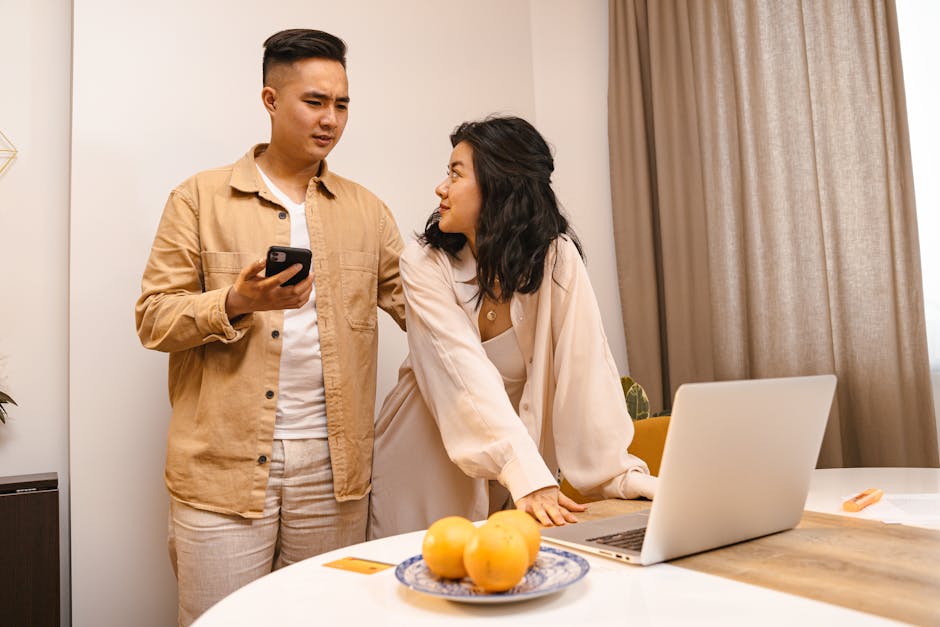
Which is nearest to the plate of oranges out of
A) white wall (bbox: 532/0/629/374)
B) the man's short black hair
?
the man's short black hair

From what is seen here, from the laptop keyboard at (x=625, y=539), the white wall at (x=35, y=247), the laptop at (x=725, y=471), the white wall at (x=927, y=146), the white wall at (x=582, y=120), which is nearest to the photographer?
the laptop at (x=725, y=471)

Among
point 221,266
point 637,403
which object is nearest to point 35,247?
point 221,266

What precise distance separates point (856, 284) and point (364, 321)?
160cm

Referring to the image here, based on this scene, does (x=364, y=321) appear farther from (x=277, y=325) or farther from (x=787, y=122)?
(x=787, y=122)

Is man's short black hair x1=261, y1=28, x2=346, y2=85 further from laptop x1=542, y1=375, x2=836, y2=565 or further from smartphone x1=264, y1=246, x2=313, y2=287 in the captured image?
laptop x1=542, y1=375, x2=836, y2=565

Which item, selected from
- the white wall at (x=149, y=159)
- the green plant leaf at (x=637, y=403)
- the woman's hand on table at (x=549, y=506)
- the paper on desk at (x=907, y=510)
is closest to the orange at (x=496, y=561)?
the woman's hand on table at (x=549, y=506)

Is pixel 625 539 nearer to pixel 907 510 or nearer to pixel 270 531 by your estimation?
pixel 907 510

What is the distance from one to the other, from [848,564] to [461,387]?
0.87m

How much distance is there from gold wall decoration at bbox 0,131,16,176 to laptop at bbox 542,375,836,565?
2.04 m

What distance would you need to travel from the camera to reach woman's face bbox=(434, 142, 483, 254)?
195 centimetres

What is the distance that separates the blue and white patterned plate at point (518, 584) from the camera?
33.2 inches

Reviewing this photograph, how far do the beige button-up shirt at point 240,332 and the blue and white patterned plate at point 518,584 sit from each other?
1.08 meters

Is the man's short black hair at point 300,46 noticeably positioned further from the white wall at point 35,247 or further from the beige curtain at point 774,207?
the beige curtain at point 774,207

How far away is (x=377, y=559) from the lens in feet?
3.65
